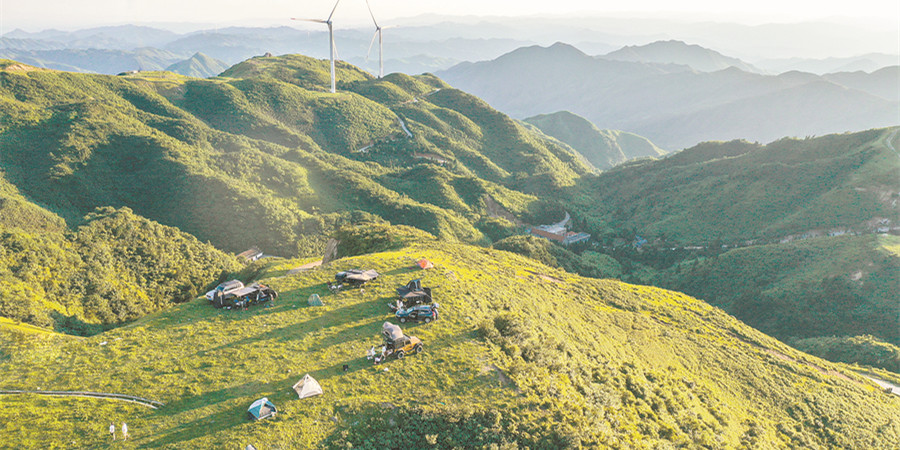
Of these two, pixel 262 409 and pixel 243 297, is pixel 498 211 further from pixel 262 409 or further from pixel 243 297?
pixel 262 409

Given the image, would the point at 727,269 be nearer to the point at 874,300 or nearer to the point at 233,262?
the point at 874,300

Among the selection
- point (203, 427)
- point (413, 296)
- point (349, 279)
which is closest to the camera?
point (203, 427)

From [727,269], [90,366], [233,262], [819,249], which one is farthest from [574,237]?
[90,366]

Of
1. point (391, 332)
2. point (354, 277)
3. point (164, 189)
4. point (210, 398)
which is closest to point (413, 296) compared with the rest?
point (391, 332)

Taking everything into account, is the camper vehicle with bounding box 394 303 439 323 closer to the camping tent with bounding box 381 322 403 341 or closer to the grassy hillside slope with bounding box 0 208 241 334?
the camping tent with bounding box 381 322 403 341

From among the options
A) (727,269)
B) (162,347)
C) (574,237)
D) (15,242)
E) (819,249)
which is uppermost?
(162,347)

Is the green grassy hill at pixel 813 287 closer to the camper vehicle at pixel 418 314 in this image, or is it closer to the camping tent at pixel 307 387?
the camper vehicle at pixel 418 314
